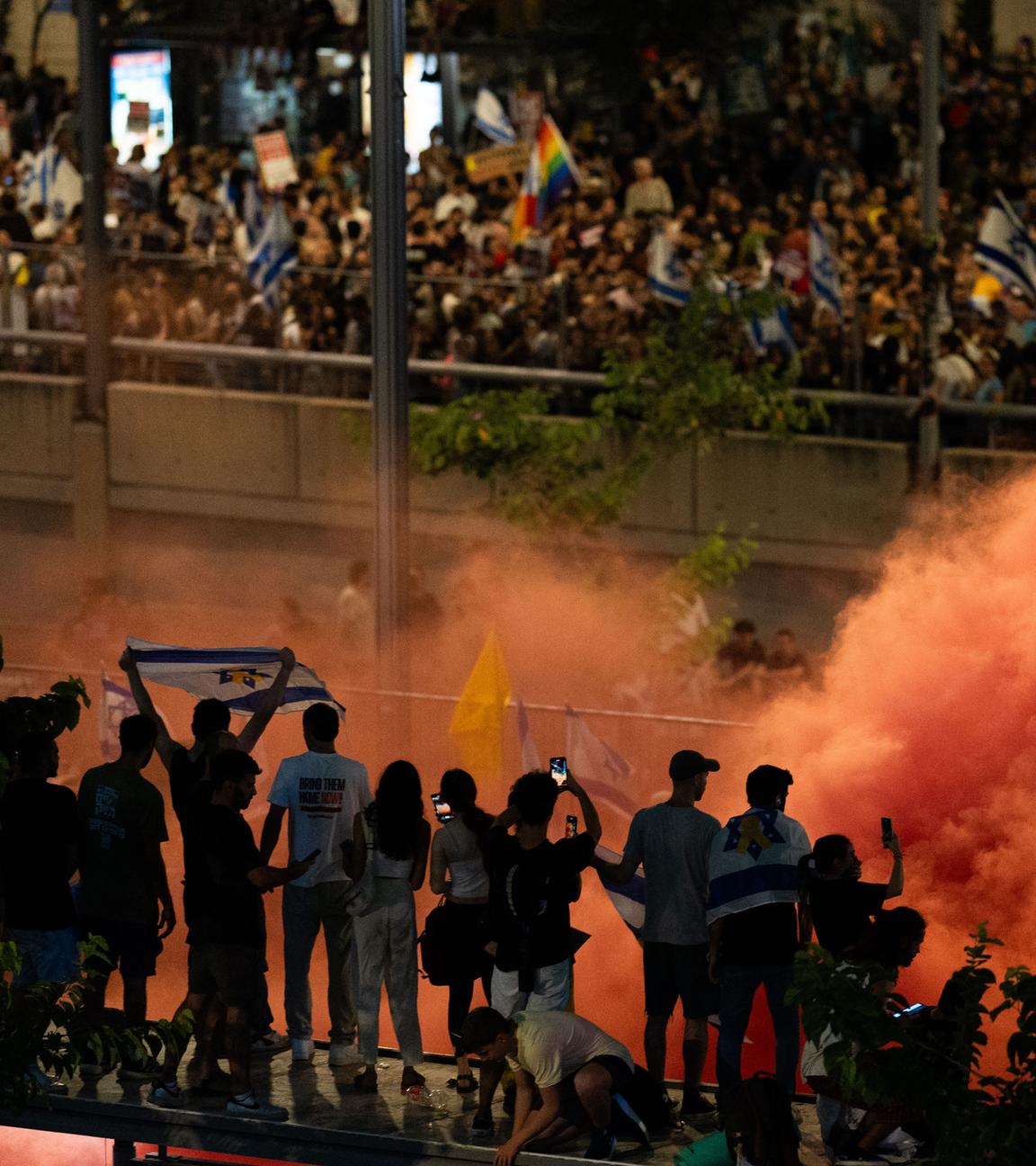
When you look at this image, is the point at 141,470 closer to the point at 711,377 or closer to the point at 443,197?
the point at 443,197

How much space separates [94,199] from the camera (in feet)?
77.6

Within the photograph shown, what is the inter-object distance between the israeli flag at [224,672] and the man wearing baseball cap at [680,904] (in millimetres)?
1873

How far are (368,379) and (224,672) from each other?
36.6 ft

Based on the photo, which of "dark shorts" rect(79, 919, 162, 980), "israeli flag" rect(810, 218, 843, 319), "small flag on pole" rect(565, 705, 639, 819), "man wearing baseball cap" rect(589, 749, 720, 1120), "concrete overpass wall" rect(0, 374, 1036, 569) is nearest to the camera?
"man wearing baseball cap" rect(589, 749, 720, 1120)

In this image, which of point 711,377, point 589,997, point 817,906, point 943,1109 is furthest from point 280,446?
point 943,1109

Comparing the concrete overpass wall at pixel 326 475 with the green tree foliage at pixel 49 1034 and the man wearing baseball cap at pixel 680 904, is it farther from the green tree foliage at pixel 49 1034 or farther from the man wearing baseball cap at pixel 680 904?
the green tree foliage at pixel 49 1034

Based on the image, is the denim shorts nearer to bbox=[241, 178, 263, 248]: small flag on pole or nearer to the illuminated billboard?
bbox=[241, 178, 263, 248]: small flag on pole

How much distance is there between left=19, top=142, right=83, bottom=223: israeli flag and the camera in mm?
25188

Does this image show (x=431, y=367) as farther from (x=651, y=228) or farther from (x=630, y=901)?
(x=630, y=901)

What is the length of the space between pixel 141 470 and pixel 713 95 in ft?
19.1

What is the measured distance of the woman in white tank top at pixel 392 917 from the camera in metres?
11.3

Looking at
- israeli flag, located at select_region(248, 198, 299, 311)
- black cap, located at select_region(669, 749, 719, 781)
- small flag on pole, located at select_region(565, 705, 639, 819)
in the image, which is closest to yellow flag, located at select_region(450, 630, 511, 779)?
small flag on pole, located at select_region(565, 705, 639, 819)

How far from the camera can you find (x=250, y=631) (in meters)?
23.0

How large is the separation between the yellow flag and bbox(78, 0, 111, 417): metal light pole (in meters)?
9.92
